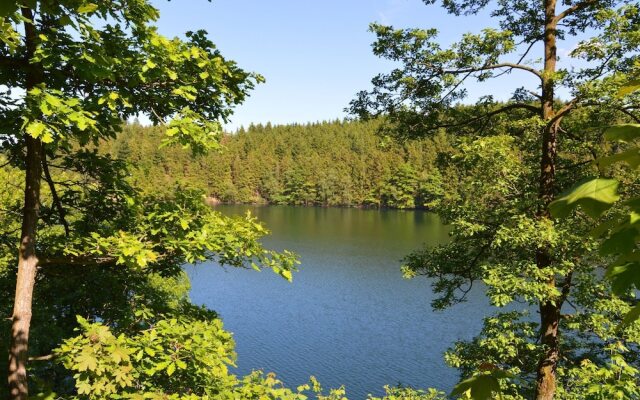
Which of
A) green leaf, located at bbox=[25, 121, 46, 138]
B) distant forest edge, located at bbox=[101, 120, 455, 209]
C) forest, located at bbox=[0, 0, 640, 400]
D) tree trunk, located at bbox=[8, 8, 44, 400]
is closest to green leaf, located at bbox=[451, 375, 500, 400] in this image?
forest, located at bbox=[0, 0, 640, 400]

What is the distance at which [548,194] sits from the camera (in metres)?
7.89

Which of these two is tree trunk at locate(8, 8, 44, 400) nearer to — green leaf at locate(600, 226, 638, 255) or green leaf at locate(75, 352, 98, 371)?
green leaf at locate(75, 352, 98, 371)

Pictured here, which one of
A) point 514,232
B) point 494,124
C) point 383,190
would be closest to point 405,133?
point 494,124

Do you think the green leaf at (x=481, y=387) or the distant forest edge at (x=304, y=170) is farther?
the distant forest edge at (x=304, y=170)

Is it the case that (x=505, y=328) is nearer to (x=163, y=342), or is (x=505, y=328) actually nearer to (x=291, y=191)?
(x=163, y=342)

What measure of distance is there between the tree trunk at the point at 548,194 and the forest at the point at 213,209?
0.04 metres

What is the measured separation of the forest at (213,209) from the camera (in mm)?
4402

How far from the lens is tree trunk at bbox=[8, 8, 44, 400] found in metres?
4.62

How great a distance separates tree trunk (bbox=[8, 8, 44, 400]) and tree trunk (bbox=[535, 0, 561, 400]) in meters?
7.13

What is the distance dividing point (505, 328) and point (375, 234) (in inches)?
1944

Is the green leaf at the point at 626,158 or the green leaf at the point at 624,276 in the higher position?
the green leaf at the point at 626,158

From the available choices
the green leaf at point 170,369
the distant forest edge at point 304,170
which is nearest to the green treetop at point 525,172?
the green leaf at point 170,369

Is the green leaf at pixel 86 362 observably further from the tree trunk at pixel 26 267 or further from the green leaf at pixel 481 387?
the green leaf at pixel 481 387

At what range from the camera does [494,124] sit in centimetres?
978
